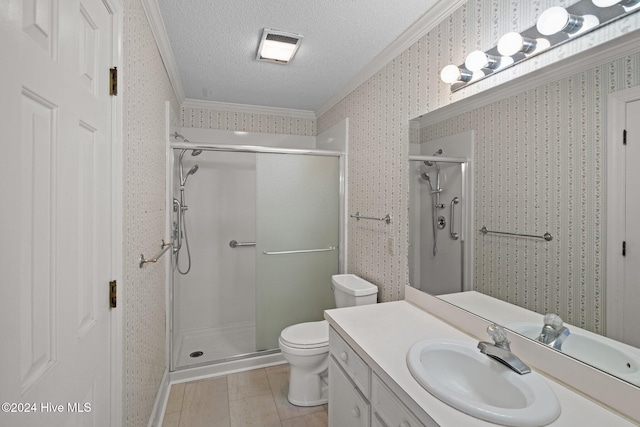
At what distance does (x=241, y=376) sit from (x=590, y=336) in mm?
2250

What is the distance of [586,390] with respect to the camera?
899 mm

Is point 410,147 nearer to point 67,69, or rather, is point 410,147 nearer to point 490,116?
point 490,116

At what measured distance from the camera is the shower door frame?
1.38 metres

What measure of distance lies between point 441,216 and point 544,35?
2.79ft

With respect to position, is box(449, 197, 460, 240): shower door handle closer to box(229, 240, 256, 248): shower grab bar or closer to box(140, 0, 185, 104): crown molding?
box(140, 0, 185, 104): crown molding

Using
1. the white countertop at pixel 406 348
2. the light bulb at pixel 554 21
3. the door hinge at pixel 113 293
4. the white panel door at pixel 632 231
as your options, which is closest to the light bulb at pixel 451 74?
the light bulb at pixel 554 21

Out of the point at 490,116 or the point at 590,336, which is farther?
the point at 490,116

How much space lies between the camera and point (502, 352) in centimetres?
103

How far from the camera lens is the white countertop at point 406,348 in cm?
80

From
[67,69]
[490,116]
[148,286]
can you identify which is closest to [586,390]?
[490,116]

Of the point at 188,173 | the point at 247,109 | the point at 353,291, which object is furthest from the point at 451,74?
the point at 188,173

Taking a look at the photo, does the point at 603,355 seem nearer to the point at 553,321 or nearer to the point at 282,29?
the point at 553,321

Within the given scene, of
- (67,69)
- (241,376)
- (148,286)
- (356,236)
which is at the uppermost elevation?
(67,69)

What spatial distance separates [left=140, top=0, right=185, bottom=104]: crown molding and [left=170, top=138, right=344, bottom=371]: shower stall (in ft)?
1.72
